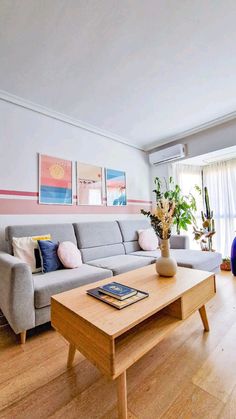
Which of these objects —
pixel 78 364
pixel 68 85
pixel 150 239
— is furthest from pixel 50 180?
pixel 78 364

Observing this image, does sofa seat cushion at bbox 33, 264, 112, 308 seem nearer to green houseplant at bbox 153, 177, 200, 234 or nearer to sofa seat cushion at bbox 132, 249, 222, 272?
sofa seat cushion at bbox 132, 249, 222, 272

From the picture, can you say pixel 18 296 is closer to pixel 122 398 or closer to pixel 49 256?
pixel 49 256

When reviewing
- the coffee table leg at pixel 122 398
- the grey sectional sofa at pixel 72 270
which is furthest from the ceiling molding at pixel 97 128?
the coffee table leg at pixel 122 398

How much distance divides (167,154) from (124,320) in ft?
10.3

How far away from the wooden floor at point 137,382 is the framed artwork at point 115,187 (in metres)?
2.10

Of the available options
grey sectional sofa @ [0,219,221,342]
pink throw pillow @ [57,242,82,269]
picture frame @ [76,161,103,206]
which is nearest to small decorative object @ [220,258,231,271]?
grey sectional sofa @ [0,219,221,342]

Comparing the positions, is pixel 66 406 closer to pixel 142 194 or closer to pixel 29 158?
pixel 29 158

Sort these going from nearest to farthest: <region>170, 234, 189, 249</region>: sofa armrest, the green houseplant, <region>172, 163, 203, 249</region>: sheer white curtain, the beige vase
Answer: the beige vase
<region>170, 234, 189, 249</region>: sofa armrest
the green houseplant
<region>172, 163, 203, 249</region>: sheer white curtain

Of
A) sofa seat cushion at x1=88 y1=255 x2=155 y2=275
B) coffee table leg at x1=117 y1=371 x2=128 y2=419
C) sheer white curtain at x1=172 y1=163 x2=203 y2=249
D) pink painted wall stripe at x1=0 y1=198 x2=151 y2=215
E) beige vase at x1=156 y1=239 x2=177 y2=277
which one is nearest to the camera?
coffee table leg at x1=117 y1=371 x2=128 y2=419

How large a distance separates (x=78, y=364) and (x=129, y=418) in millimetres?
456

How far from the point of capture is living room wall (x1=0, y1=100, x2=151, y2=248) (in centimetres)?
217

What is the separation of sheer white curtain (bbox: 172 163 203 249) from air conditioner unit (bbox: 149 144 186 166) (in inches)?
11.4

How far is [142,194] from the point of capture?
379 centimetres

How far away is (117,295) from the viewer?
1109 mm
